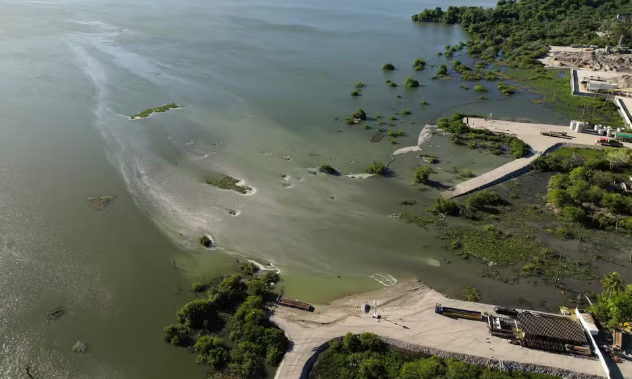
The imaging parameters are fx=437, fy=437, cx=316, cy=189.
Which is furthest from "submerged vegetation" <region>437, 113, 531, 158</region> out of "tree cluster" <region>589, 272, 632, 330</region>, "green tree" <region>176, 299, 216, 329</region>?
"green tree" <region>176, 299, 216, 329</region>

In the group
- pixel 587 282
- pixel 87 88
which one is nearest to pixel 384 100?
pixel 587 282

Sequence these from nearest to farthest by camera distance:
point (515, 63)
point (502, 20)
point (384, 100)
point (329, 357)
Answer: point (329, 357) → point (384, 100) → point (515, 63) → point (502, 20)

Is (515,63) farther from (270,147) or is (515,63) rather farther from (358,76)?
(270,147)

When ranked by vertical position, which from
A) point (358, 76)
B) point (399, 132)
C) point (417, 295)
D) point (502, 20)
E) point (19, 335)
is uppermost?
point (502, 20)

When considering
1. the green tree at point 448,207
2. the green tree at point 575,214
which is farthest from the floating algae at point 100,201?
the green tree at point 575,214

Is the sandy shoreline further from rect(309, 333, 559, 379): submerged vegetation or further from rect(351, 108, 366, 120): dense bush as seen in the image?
rect(309, 333, 559, 379): submerged vegetation

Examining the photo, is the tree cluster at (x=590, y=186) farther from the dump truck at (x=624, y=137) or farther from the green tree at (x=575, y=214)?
the dump truck at (x=624, y=137)

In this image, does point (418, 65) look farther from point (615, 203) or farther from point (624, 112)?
point (615, 203)
